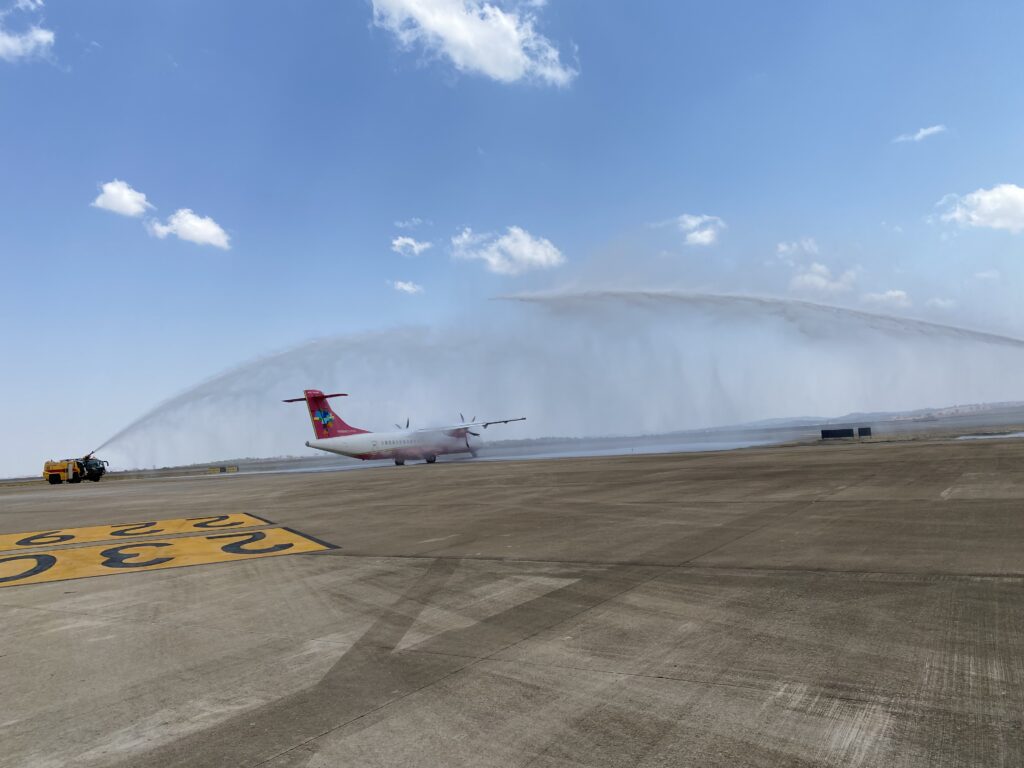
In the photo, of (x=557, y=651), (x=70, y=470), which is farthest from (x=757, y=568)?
(x=70, y=470)

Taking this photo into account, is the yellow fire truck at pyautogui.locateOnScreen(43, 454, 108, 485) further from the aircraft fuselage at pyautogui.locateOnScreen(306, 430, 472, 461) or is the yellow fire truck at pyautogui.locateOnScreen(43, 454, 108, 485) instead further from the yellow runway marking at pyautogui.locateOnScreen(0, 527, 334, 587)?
the yellow runway marking at pyautogui.locateOnScreen(0, 527, 334, 587)

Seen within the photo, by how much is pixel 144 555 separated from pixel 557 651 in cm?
1090

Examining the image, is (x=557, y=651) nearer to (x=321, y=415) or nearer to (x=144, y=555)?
(x=144, y=555)

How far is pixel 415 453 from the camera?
5688cm

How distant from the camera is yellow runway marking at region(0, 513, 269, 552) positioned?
A: 1578cm

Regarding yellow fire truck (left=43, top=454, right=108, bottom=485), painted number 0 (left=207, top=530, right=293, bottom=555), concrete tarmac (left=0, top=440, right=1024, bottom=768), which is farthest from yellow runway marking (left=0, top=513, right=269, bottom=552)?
yellow fire truck (left=43, top=454, right=108, bottom=485)

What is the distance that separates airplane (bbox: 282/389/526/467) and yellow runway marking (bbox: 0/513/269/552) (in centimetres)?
3674

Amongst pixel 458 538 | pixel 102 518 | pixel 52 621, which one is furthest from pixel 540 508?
pixel 102 518

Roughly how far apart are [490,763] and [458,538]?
30.0ft

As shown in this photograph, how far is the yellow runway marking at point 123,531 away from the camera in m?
15.8

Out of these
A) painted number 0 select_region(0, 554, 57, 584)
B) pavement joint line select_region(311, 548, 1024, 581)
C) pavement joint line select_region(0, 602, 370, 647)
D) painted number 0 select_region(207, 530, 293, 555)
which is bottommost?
pavement joint line select_region(311, 548, 1024, 581)

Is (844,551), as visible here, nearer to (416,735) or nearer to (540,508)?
(416,735)

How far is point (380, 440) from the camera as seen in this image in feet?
184

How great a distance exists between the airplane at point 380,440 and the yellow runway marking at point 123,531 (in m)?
36.7
